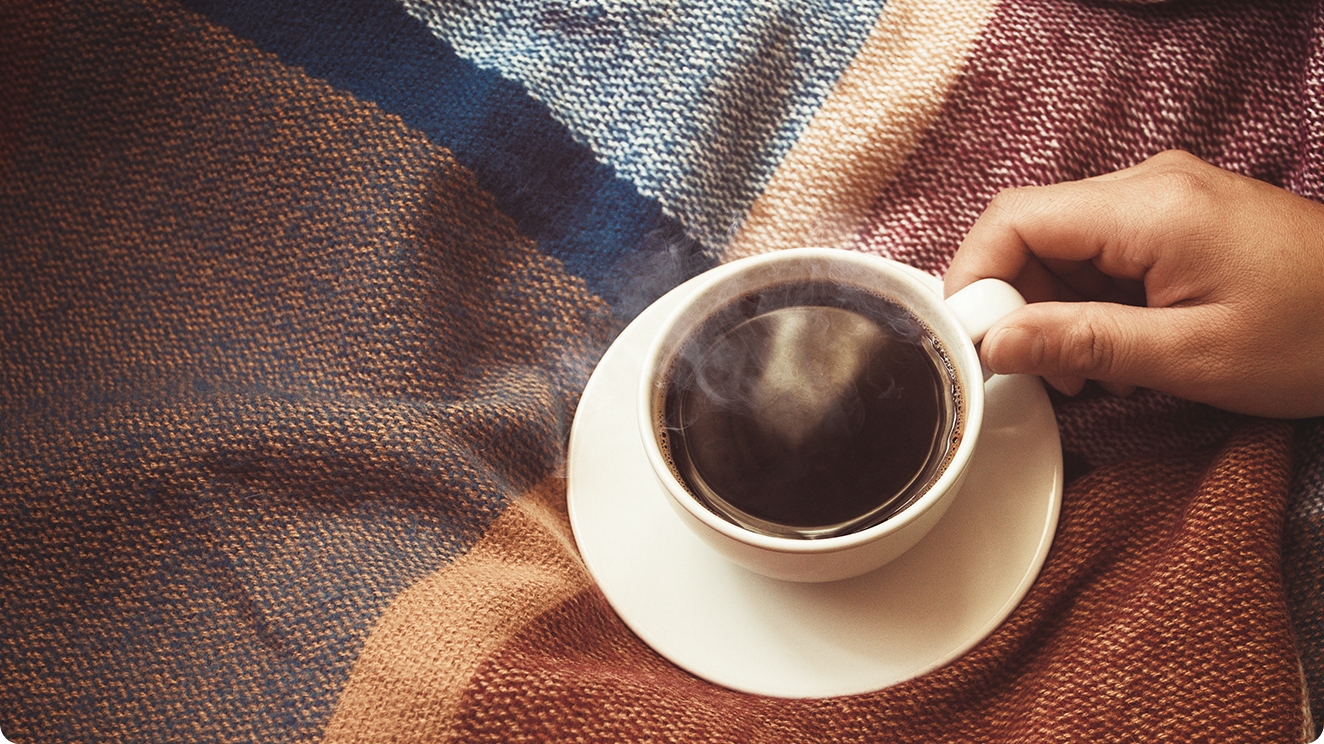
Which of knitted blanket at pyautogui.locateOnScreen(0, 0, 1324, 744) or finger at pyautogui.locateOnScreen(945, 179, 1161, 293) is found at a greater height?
finger at pyautogui.locateOnScreen(945, 179, 1161, 293)

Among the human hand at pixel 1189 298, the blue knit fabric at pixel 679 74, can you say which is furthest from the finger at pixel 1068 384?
the blue knit fabric at pixel 679 74

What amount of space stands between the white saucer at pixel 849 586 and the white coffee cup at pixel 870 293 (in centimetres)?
4

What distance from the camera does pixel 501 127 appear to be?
827 millimetres

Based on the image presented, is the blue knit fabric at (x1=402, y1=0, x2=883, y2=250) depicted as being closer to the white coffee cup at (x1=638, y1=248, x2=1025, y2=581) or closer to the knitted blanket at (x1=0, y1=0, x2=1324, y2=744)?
the knitted blanket at (x1=0, y1=0, x2=1324, y2=744)

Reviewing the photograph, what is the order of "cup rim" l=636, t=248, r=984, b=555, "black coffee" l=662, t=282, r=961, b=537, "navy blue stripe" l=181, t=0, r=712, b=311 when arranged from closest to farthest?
"cup rim" l=636, t=248, r=984, b=555 → "black coffee" l=662, t=282, r=961, b=537 → "navy blue stripe" l=181, t=0, r=712, b=311

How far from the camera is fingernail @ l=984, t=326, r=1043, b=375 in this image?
0.64 meters

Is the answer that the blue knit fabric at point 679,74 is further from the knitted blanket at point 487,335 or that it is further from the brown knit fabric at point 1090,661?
the brown knit fabric at point 1090,661

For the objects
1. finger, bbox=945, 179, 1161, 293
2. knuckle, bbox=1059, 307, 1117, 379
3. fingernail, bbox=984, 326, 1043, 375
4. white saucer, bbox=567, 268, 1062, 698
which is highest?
finger, bbox=945, 179, 1161, 293

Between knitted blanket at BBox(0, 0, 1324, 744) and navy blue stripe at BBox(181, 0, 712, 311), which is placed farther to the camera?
navy blue stripe at BBox(181, 0, 712, 311)

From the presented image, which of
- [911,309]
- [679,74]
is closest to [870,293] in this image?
[911,309]

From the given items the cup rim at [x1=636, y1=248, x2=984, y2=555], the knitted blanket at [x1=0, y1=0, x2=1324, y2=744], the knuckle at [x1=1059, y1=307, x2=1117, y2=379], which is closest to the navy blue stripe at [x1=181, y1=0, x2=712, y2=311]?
the knitted blanket at [x1=0, y1=0, x2=1324, y2=744]

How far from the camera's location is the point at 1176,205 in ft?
2.29

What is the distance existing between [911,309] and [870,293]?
4 cm

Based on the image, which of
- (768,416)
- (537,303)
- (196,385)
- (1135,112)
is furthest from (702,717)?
(1135,112)
